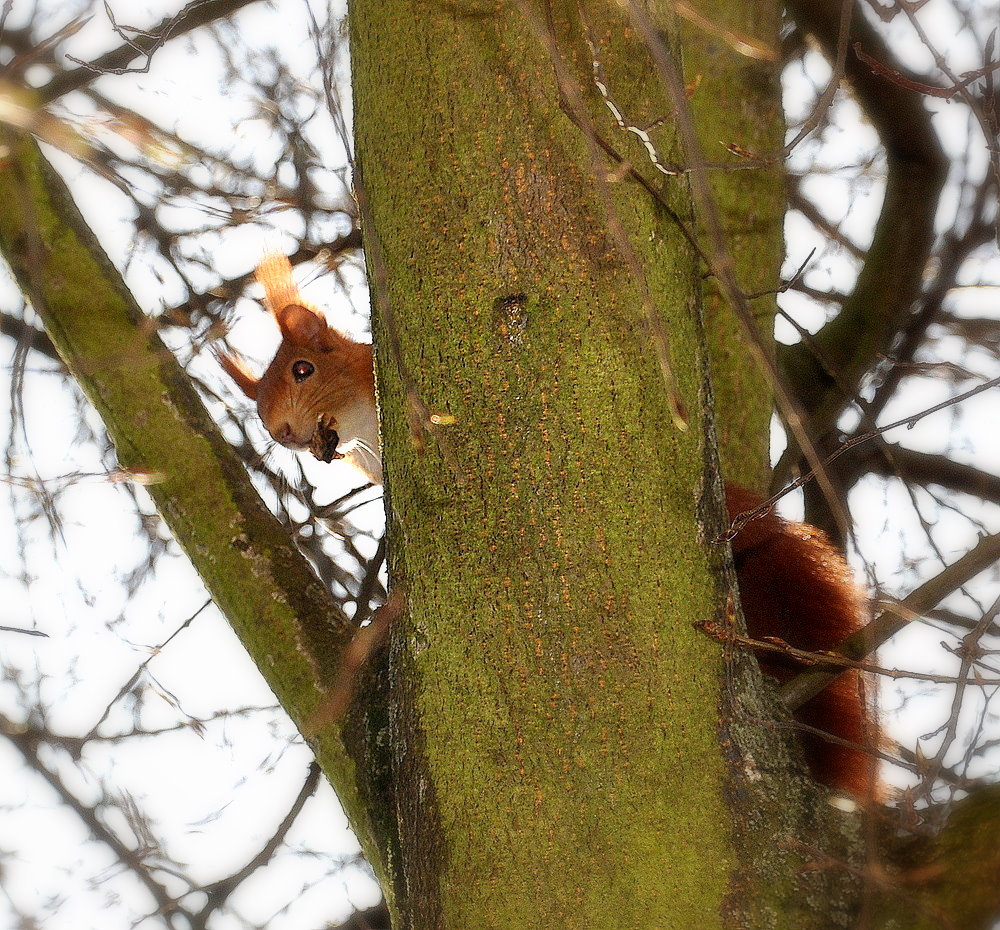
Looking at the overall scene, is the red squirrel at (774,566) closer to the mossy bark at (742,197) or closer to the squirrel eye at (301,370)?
the squirrel eye at (301,370)

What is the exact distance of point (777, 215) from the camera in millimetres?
2113

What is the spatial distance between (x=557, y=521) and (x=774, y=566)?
0.79 m

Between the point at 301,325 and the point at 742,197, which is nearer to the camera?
the point at 742,197

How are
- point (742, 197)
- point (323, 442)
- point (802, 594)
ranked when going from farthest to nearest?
point (323, 442) → point (742, 197) → point (802, 594)

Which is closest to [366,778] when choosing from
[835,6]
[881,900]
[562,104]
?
[881,900]

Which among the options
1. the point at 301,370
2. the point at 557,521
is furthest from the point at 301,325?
the point at 557,521

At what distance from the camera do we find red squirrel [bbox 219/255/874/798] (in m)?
1.51

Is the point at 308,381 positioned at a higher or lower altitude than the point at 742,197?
higher

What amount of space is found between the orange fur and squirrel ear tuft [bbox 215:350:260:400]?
4.58 ft

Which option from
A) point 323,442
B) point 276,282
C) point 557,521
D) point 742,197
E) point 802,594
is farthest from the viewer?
point 323,442

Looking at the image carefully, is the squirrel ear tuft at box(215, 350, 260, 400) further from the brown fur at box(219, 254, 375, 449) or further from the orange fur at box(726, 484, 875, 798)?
the orange fur at box(726, 484, 875, 798)

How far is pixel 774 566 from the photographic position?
1.74m

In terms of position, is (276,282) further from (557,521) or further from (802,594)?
(557,521)

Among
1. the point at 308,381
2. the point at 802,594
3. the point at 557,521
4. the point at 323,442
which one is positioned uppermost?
the point at 308,381
